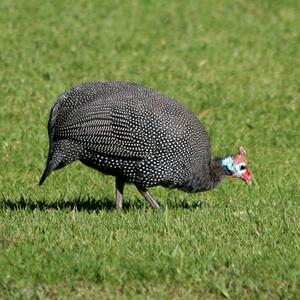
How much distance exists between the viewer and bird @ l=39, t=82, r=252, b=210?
7020 millimetres

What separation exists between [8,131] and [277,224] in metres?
3.87

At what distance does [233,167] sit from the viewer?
25.5ft

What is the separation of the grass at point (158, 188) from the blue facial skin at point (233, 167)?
0.89 ft

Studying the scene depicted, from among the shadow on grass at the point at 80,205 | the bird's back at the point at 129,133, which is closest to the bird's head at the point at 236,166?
the shadow on grass at the point at 80,205

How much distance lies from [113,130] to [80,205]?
3.30 ft

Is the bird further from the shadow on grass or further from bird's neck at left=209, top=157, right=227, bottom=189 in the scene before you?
the shadow on grass

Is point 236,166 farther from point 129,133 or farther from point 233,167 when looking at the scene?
point 129,133

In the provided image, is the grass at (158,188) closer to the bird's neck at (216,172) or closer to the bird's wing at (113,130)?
the bird's neck at (216,172)

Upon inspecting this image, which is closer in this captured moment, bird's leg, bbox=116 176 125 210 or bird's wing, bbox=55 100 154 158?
bird's wing, bbox=55 100 154 158

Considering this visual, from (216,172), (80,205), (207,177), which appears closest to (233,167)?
(216,172)

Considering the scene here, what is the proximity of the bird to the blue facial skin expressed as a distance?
36cm

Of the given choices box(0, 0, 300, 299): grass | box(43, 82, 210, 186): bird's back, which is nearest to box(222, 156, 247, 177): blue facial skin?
box(0, 0, 300, 299): grass

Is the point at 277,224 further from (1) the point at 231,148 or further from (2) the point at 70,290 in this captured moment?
(1) the point at 231,148

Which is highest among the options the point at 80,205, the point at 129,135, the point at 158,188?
the point at 129,135
